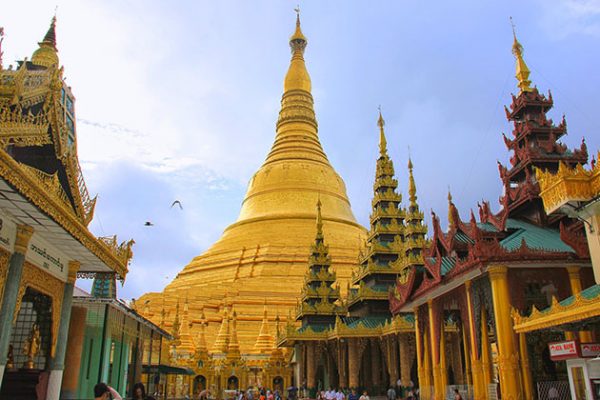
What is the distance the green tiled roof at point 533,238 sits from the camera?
39.1 feet

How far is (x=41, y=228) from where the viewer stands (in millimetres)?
10438

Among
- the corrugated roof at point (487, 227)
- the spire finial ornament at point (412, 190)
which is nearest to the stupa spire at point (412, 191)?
the spire finial ornament at point (412, 190)

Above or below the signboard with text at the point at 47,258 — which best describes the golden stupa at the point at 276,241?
above

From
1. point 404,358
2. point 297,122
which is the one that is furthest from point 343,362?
point 297,122

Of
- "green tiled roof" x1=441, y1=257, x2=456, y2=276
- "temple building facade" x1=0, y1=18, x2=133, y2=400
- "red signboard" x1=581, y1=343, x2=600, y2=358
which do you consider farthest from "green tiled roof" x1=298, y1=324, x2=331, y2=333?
"red signboard" x1=581, y1=343, x2=600, y2=358

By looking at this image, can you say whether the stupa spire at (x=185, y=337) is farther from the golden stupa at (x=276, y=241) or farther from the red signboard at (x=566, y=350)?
the red signboard at (x=566, y=350)

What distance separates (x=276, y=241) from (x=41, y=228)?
106 ft

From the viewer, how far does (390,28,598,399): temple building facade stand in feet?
36.5

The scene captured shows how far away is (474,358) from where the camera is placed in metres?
12.7

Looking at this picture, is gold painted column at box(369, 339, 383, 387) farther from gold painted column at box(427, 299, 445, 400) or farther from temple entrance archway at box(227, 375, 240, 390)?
gold painted column at box(427, 299, 445, 400)

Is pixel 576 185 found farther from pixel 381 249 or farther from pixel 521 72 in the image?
pixel 381 249

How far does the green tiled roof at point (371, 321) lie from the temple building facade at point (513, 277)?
457cm

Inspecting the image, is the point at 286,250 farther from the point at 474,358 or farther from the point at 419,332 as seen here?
the point at 474,358

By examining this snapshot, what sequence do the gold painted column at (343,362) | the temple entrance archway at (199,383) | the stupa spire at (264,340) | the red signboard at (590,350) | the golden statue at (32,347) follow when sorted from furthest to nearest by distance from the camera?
the stupa spire at (264,340) → the temple entrance archway at (199,383) → the gold painted column at (343,362) → the golden statue at (32,347) → the red signboard at (590,350)
